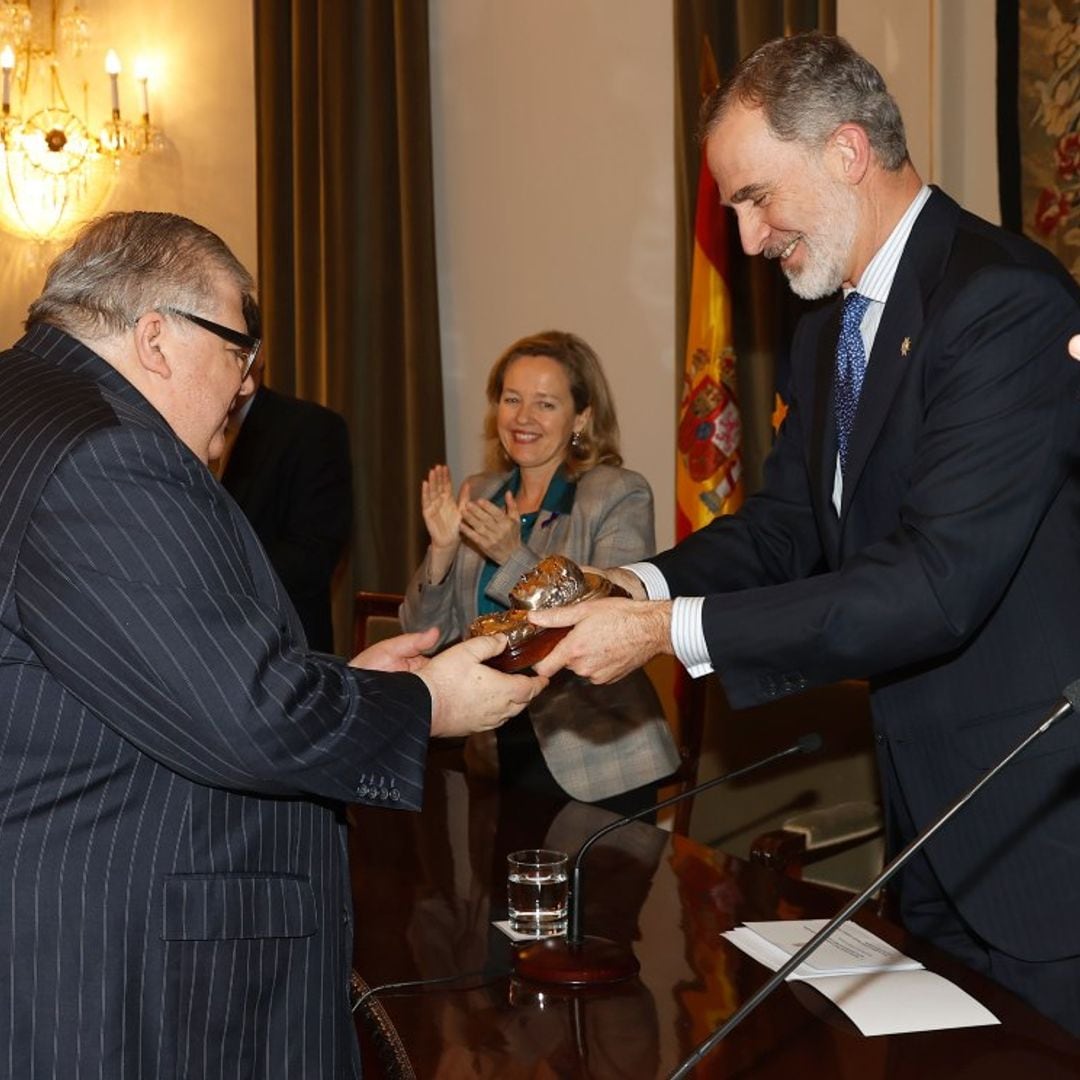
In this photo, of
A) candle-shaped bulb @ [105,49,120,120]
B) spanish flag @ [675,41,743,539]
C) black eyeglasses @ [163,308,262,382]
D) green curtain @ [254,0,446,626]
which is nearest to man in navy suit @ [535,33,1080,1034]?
black eyeglasses @ [163,308,262,382]

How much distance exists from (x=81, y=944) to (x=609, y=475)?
250 cm

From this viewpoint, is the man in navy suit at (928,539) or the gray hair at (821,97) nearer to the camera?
the man in navy suit at (928,539)

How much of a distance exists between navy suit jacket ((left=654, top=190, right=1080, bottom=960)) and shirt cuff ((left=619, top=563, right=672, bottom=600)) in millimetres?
499

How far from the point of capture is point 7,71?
24.8ft

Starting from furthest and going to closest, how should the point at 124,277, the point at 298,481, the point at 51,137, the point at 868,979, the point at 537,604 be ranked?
1. the point at 51,137
2. the point at 298,481
3. the point at 537,604
4. the point at 868,979
5. the point at 124,277

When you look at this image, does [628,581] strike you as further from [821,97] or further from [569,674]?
[821,97]

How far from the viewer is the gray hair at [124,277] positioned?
6.36 feet

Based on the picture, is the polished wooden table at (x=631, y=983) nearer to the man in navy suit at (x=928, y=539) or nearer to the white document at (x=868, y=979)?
the white document at (x=868, y=979)

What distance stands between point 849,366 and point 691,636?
0.58 meters

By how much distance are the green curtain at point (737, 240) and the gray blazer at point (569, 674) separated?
958 millimetres

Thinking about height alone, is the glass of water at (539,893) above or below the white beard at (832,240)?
below

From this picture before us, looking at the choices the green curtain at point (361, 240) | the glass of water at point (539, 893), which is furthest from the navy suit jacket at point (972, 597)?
the green curtain at point (361, 240)

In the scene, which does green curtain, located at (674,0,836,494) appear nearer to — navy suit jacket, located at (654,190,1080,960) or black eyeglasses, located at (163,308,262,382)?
navy suit jacket, located at (654,190,1080,960)

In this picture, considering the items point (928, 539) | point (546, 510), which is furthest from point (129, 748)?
point (546, 510)
